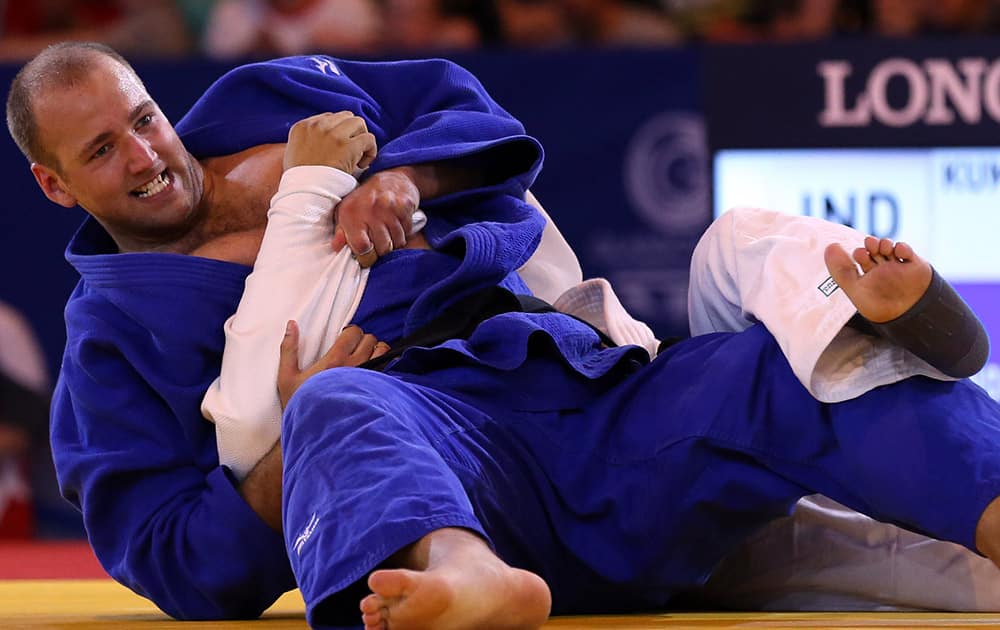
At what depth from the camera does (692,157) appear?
13.0 ft

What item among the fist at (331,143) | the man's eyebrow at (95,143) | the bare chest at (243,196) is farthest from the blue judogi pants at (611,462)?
the man's eyebrow at (95,143)

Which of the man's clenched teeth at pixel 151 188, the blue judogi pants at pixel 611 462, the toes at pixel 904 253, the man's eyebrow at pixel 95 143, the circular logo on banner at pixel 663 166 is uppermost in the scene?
the man's eyebrow at pixel 95 143

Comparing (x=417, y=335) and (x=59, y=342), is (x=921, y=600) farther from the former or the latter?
(x=59, y=342)

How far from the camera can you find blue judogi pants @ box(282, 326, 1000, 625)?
57.6 inches

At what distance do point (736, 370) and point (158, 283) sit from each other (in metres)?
0.80

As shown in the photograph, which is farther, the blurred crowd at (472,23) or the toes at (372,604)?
the blurred crowd at (472,23)

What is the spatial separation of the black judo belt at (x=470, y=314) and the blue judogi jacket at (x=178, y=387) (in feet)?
0.08

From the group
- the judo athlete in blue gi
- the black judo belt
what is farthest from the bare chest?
the black judo belt

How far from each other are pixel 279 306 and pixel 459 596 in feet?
2.29

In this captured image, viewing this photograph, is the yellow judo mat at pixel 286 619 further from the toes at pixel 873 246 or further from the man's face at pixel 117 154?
the man's face at pixel 117 154

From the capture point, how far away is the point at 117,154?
2.10 metres

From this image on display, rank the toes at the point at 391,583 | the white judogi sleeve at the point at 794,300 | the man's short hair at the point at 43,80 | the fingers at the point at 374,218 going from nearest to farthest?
the toes at the point at 391,583
the white judogi sleeve at the point at 794,300
the fingers at the point at 374,218
the man's short hair at the point at 43,80

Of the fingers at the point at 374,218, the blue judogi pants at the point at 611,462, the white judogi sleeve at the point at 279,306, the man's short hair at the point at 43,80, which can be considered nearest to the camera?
Result: the blue judogi pants at the point at 611,462

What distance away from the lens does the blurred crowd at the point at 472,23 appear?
4.33 m
